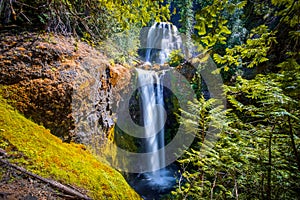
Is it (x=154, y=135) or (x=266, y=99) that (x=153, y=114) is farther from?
(x=266, y=99)

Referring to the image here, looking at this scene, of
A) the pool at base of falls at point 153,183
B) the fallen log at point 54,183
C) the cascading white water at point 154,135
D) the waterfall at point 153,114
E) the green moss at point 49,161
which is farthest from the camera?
the waterfall at point 153,114

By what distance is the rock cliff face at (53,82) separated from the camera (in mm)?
3035

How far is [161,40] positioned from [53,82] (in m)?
15.5

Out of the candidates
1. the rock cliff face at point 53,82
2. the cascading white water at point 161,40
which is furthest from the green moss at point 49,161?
the cascading white water at point 161,40

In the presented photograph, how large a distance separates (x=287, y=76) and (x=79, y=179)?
2.54m

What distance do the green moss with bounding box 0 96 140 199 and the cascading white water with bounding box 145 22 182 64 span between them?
14.9 m

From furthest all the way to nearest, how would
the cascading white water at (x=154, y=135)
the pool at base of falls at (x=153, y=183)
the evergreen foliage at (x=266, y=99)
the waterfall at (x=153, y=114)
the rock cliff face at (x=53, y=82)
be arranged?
the waterfall at (x=153, y=114) → the cascading white water at (x=154, y=135) → the pool at base of falls at (x=153, y=183) → the rock cliff face at (x=53, y=82) → the evergreen foliage at (x=266, y=99)

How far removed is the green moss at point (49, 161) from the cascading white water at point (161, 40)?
1495cm

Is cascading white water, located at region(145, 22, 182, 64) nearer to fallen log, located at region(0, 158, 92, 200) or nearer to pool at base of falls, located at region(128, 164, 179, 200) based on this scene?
pool at base of falls, located at region(128, 164, 179, 200)

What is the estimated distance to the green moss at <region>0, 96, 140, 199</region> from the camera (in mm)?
2072

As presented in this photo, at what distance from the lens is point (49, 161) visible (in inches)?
86.0

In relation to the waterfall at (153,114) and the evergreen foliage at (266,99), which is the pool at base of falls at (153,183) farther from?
the evergreen foliage at (266,99)

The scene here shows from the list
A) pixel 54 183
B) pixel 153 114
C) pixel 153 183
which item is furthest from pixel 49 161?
pixel 153 114

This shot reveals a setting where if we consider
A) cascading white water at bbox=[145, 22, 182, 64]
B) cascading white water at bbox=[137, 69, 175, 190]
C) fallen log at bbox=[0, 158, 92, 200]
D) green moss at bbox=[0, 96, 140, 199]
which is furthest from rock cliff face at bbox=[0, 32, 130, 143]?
cascading white water at bbox=[145, 22, 182, 64]
